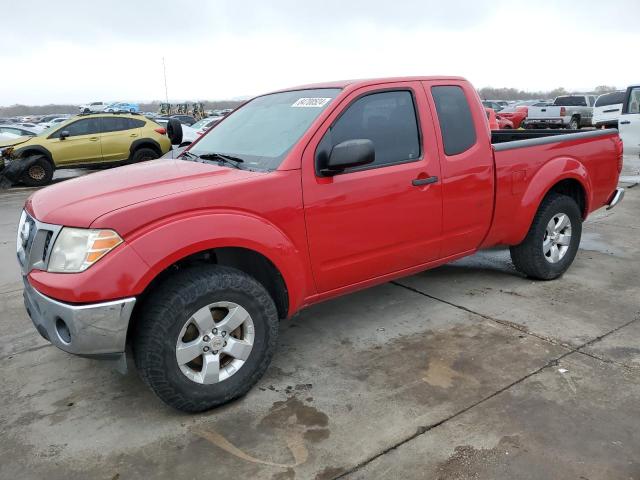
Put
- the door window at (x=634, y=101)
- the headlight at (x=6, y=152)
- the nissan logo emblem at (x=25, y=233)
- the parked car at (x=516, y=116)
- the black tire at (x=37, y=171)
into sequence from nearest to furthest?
the nissan logo emblem at (x=25, y=233)
the door window at (x=634, y=101)
the black tire at (x=37, y=171)
the headlight at (x=6, y=152)
the parked car at (x=516, y=116)

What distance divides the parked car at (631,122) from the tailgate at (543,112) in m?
11.0

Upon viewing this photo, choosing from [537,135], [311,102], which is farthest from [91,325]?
[537,135]

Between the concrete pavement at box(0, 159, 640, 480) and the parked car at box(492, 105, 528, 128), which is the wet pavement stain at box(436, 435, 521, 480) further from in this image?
the parked car at box(492, 105, 528, 128)

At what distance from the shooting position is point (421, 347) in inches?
147

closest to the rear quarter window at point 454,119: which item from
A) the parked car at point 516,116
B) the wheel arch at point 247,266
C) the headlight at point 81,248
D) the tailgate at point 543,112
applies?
the wheel arch at point 247,266

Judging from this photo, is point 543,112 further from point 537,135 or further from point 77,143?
point 537,135

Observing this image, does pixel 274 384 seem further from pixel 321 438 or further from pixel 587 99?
pixel 587 99

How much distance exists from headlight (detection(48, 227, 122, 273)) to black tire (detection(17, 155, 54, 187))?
10666 mm

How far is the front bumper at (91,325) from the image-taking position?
8.54 feet

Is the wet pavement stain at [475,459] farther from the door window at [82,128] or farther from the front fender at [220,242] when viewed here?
the door window at [82,128]

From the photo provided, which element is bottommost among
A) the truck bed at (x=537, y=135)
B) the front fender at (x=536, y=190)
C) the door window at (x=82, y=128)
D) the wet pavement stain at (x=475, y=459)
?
the wet pavement stain at (x=475, y=459)

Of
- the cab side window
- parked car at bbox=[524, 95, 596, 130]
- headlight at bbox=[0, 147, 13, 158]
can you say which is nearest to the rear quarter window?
the cab side window

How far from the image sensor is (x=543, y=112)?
22.9 metres

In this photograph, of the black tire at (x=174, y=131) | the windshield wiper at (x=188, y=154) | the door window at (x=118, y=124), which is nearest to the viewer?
the windshield wiper at (x=188, y=154)
